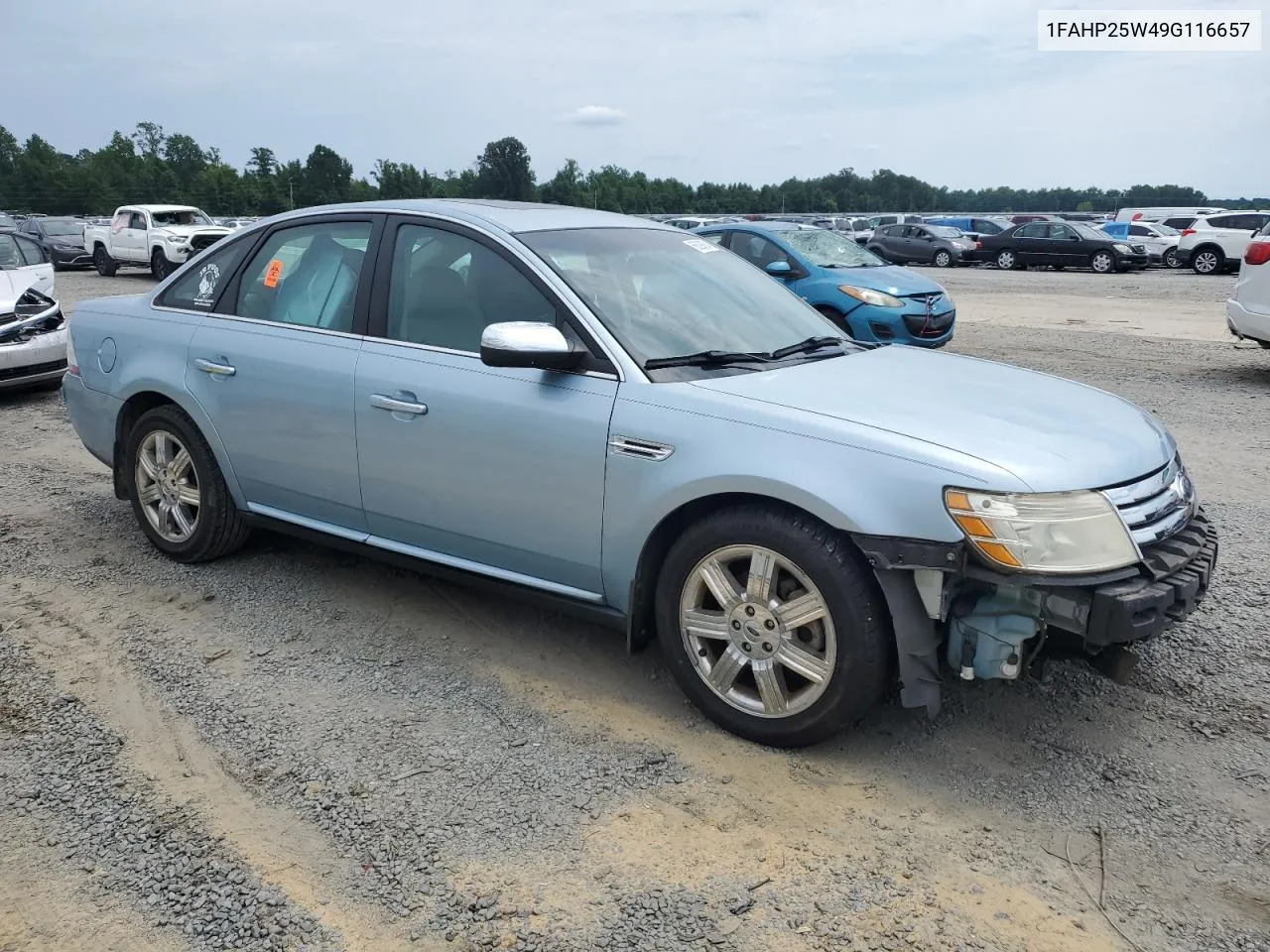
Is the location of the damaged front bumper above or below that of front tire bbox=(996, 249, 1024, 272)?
above

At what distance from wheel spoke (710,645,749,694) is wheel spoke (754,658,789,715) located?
0.20 ft

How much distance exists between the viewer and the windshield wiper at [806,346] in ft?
12.7

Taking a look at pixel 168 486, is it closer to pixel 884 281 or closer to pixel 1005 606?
pixel 1005 606

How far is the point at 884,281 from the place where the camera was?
10867mm

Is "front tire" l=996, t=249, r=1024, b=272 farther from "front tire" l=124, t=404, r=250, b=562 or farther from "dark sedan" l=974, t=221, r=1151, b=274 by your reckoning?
"front tire" l=124, t=404, r=250, b=562

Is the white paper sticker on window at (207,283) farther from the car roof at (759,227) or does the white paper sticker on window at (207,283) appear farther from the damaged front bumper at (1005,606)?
the car roof at (759,227)

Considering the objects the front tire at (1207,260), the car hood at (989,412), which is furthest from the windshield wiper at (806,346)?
the front tire at (1207,260)

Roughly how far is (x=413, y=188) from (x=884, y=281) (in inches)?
1426

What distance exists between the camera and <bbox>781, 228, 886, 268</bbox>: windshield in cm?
1138

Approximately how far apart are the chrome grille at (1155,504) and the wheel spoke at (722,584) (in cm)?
113

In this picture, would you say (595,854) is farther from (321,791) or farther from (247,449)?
(247,449)

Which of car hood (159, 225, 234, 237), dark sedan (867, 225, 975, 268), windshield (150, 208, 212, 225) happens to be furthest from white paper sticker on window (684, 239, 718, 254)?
dark sedan (867, 225, 975, 268)

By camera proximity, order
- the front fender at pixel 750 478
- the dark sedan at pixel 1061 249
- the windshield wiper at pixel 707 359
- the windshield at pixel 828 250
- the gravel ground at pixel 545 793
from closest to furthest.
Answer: the gravel ground at pixel 545 793 → the front fender at pixel 750 478 → the windshield wiper at pixel 707 359 → the windshield at pixel 828 250 → the dark sedan at pixel 1061 249

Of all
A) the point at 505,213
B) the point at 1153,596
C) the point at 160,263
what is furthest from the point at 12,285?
the point at 160,263
